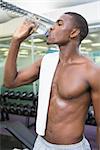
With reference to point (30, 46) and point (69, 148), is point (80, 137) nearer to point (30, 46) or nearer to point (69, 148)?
point (69, 148)

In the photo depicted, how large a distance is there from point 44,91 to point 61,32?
0.35 meters

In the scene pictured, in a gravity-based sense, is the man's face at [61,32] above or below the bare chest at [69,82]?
above

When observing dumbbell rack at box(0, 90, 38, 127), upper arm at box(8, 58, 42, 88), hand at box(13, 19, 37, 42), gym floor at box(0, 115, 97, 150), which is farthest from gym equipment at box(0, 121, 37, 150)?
hand at box(13, 19, 37, 42)

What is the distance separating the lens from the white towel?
1.40 meters

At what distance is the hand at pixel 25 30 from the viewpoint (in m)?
1.42

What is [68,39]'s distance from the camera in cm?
139

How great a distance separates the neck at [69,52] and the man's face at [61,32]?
1.8 inches

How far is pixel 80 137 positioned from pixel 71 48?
0.51m

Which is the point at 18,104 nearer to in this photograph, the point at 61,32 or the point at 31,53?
the point at 31,53

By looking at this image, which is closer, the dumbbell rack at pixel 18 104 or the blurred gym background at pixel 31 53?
the blurred gym background at pixel 31 53

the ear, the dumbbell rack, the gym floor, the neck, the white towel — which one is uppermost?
the ear

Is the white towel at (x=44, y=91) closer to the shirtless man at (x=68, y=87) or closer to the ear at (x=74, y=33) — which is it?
the shirtless man at (x=68, y=87)

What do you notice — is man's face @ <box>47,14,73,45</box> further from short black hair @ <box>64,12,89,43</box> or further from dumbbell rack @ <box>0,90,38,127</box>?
dumbbell rack @ <box>0,90,38,127</box>

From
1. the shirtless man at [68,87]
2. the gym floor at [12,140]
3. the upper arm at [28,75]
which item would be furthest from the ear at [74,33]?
the gym floor at [12,140]
